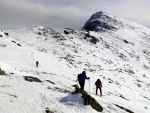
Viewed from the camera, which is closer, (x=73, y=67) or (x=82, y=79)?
(x=82, y=79)

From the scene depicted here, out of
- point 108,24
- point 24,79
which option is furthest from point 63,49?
point 24,79

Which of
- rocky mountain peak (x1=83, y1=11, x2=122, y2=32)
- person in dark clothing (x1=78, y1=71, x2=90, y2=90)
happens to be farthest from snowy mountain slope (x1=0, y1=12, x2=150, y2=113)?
person in dark clothing (x1=78, y1=71, x2=90, y2=90)

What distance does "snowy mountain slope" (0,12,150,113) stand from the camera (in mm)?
20328

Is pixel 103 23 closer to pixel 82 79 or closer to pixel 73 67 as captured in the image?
pixel 73 67

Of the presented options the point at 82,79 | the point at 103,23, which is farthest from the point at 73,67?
the point at 103,23

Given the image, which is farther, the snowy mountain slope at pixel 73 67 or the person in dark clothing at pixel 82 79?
the person in dark clothing at pixel 82 79

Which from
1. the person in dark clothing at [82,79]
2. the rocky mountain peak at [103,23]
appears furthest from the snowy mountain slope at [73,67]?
the person in dark clothing at [82,79]

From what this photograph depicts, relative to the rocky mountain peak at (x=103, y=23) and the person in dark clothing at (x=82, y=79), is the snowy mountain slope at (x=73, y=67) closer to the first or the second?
the rocky mountain peak at (x=103, y=23)

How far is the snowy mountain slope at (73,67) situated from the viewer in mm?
20328

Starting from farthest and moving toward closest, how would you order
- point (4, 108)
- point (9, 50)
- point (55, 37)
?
point (55, 37) → point (9, 50) → point (4, 108)

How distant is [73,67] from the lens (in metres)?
70.3

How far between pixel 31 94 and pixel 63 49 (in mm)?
76723

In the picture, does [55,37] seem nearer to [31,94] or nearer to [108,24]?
[108,24]

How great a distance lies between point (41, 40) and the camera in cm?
10612
